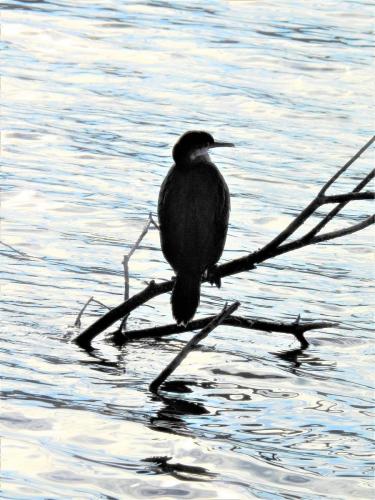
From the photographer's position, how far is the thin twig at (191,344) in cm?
677

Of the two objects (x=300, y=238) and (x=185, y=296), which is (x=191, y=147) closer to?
(x=185, y=296)

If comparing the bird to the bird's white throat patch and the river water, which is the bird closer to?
the bird's white throat patch

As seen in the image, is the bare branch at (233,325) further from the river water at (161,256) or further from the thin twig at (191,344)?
the thin twig at (191,344)

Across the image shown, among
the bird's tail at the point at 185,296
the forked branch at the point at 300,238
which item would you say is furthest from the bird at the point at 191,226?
the forked branch at the point at 300,238

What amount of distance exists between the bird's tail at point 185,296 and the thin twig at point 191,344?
0.27 meters

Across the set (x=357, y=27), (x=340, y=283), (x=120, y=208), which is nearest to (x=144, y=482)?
(x=340, y=283)

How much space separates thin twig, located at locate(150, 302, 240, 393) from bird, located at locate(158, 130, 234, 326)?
302mm

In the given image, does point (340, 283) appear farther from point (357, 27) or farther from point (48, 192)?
point (357, 27)

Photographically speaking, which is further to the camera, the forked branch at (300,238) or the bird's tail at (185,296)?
the bird's tail at (185,296)

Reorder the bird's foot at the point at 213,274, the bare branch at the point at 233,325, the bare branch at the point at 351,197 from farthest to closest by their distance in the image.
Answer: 1. the bare branch at the point at 233,325
2. the bird's foot at the point at 213,274
3. the bare branch at the point at 351,197

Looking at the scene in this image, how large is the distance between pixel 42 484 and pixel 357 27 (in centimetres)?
1525

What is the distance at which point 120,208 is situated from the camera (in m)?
12.2

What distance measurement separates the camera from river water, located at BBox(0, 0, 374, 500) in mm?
6684

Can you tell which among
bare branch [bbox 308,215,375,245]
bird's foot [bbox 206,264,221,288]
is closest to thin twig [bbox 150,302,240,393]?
bird's foot [bbox 206,264,221,288]
